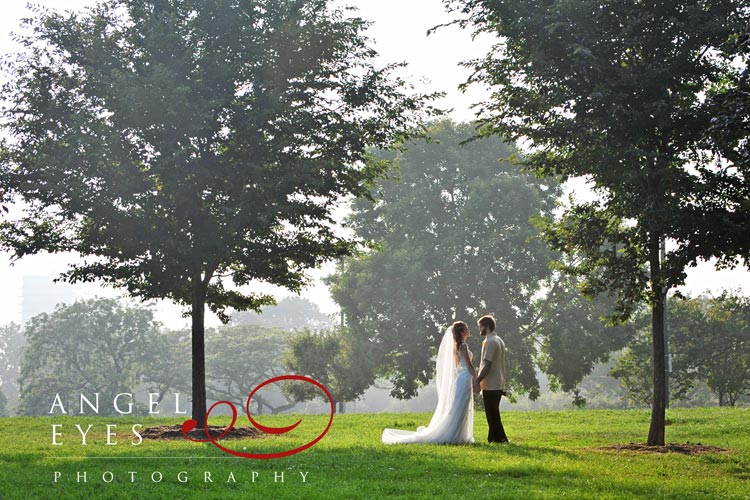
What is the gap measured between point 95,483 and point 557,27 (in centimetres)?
1102

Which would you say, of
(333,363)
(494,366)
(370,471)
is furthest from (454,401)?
(333,363)

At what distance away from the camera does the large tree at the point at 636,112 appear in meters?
15.6

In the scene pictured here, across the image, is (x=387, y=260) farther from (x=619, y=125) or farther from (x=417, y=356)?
(x=619, y=125)

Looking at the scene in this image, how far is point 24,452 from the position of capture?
50.9 feet

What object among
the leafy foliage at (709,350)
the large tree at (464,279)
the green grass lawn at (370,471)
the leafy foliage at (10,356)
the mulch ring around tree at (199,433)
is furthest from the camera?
the leafy foliage at (10,356)

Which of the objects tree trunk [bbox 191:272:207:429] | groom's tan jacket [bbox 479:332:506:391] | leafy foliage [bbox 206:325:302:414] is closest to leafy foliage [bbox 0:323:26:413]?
leafy foliage [bbox 206:325:302:414]

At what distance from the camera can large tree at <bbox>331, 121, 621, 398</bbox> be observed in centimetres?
4384

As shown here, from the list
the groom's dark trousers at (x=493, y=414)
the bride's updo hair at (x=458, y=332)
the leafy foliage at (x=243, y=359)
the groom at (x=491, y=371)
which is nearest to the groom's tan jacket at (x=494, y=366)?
the groom at (x=491, y=371)

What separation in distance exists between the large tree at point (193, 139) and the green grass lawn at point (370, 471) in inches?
166

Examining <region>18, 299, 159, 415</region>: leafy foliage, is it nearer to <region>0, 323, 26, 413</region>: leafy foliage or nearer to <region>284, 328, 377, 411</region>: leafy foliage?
<region>284, 328, 377, 411</region>: leafy foliage

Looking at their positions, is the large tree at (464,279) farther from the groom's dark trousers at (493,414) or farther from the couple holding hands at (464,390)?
the couple holding hands at (464,390)

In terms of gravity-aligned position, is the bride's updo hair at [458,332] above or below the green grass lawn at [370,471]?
above

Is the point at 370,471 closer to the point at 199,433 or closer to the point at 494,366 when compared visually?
the point at 494,366

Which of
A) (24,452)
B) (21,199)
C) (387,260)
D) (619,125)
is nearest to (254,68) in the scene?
(21,199)
